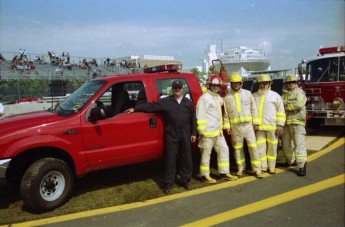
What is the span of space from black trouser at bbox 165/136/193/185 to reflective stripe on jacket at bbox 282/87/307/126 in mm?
1974

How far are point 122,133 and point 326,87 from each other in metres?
7.06

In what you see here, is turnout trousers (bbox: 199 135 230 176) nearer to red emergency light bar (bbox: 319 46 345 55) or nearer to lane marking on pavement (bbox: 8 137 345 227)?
lane marking on pavement (bbox: 8 137 345 227)

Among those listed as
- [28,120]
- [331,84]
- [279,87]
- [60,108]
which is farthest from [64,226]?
[331,84]

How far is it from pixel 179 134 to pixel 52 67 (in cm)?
2856

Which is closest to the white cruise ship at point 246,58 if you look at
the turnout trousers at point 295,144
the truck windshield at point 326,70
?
the truck windshield at point 326,70

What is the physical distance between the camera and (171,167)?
16.9 ft

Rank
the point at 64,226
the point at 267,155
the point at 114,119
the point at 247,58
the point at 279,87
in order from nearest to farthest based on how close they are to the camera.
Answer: the point at 64,226, the point at 114,119, the point at 267,155, the point at 279,87, the point at 247,58

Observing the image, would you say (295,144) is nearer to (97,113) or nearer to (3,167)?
(97,113)

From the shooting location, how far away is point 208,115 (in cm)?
541

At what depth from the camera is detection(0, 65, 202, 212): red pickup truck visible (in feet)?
14.4

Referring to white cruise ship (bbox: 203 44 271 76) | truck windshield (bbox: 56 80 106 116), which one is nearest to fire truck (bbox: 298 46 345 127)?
truck windshield (bbox: 56 80 106 116)

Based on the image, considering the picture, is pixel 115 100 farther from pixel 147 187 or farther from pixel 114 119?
pixel 147 187

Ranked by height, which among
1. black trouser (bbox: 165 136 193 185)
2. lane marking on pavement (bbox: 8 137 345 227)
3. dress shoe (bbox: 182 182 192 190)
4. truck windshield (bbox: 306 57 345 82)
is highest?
truck windshield (bbox: 306 57 345 82)

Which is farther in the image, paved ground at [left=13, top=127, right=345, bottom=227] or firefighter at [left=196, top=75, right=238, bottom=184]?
firefighter at [left=196, top=75, right=238, bottom=184]
